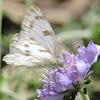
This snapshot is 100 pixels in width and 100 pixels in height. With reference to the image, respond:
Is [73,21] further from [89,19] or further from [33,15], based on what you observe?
[33,15]

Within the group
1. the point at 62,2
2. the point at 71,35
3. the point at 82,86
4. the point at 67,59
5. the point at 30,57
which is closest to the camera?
the point at 82,86

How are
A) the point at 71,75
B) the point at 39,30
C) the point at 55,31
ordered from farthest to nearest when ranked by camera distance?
the point at 55,31 → the point at 39,30 → the point at 71,75

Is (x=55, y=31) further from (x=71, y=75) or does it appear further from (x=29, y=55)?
(x=71, y=75)

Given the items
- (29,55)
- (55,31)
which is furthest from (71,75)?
(55,31)

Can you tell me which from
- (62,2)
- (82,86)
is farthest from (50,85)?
(62,2)

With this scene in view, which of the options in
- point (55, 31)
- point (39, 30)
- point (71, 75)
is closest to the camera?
point (71, 75)

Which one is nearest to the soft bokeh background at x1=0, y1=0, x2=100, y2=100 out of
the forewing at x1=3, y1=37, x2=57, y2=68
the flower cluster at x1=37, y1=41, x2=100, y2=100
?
the forewing at x1=3, y1=37, x2=57, y2=68

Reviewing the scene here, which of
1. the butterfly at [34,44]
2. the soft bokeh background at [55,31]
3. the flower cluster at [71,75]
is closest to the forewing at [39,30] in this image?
the butterfly at [34,44]

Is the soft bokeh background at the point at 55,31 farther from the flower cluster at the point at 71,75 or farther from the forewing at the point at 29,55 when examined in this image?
the flower cluster at the point at 71,75
